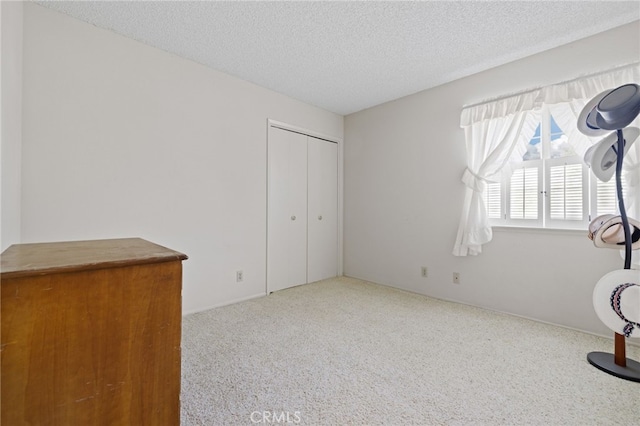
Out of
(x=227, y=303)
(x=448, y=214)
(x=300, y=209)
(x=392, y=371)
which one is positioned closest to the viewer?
(x=392, y=371)

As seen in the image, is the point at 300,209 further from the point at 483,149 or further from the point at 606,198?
the point at 606,198

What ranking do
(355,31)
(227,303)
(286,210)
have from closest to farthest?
(355,31) < (227,303) < (286,210)

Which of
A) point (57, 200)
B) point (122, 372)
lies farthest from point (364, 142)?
point (122, 372)

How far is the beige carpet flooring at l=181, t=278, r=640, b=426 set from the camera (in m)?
1.40

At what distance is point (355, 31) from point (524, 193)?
2.12 m

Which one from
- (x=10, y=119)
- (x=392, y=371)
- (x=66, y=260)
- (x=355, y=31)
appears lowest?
(x=392, y=371)

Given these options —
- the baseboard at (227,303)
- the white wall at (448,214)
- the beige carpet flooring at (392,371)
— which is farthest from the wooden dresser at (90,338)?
the white wall at (448,214)

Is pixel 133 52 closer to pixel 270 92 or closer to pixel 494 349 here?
pixel 270 92

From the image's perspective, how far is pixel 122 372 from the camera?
87 centimetres

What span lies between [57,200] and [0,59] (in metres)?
1.05

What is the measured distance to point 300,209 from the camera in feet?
12.4

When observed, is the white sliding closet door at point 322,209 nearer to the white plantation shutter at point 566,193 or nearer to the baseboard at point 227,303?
the baseboard at point 227,303

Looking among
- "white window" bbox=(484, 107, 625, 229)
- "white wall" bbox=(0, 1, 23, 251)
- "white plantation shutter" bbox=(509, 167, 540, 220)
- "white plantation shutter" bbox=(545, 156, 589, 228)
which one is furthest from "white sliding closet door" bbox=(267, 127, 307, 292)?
"white plantation shutter" bbox=(545, 156, 589, 228)

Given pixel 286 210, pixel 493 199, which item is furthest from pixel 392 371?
pixel 286 210
